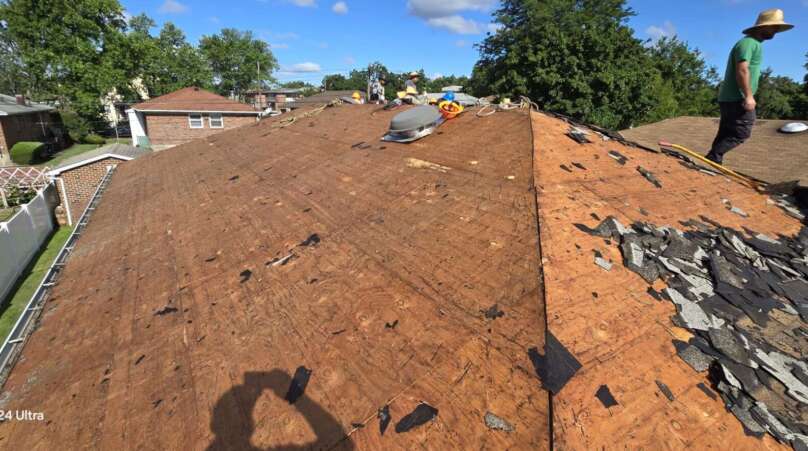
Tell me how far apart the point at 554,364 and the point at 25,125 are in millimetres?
39962

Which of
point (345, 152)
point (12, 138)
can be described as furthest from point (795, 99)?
point (12, 138)

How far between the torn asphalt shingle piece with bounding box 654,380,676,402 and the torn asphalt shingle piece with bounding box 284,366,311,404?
143 cm

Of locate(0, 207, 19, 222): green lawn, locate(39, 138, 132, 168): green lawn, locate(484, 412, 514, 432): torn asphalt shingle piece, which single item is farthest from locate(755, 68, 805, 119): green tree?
locate(39, 138, 132, 168): green lawn

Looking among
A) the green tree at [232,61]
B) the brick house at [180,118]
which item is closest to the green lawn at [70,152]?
the brick house at [180,118]

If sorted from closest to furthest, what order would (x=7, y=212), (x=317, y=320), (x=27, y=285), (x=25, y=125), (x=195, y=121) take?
(x=317, y=320) → (x=27, y=285) → (x=7, y=212) → (x=25, y=125) → (x=195, y=121)

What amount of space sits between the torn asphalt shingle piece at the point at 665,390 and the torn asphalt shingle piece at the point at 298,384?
56.4 inches

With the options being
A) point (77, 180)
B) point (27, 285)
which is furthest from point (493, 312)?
point (77, 180)

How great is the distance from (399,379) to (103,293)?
278 cm

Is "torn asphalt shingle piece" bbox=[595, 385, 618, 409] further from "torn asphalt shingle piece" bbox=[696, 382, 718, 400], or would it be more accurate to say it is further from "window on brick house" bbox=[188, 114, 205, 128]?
"window on brick house" bbox=[188, 114, 205, 128]

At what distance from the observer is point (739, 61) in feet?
12.2

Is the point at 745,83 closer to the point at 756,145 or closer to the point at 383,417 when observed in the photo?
the point at 756,145

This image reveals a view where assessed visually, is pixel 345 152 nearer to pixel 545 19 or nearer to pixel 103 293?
pixel 103 293

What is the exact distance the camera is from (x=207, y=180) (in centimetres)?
531

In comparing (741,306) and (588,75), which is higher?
(588,75)
